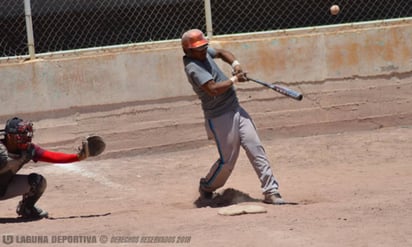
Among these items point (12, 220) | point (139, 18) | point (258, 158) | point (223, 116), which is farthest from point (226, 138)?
point (139, 18)

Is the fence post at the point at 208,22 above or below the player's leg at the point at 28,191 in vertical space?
above

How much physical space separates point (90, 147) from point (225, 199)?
1.56 m

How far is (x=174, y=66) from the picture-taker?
10438mm

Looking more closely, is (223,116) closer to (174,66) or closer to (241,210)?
(241,210)

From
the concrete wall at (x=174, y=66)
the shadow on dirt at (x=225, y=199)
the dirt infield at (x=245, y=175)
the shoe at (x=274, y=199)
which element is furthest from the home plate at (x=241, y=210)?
the concrete wall at (x=174, y=66)

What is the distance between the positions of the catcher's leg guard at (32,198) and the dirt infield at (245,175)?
0.19 m

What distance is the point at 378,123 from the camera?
10.9 metres

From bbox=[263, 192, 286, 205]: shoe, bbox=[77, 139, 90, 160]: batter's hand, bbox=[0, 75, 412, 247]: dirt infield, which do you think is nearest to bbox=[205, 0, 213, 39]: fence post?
bbox=[0, 75, 412, 247]: dirt infield

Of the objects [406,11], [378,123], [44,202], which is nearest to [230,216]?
[44,202]

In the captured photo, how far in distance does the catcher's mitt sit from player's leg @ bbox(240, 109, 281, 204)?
4.35ft

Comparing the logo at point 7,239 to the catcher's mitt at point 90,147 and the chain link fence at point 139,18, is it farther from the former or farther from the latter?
the chain link fence at point 139,18

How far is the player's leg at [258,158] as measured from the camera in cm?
790

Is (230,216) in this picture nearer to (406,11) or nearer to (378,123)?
(378,123)

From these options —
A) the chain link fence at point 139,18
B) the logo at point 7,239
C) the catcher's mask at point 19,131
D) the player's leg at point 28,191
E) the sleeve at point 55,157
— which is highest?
the chain link fence at point 139,18
